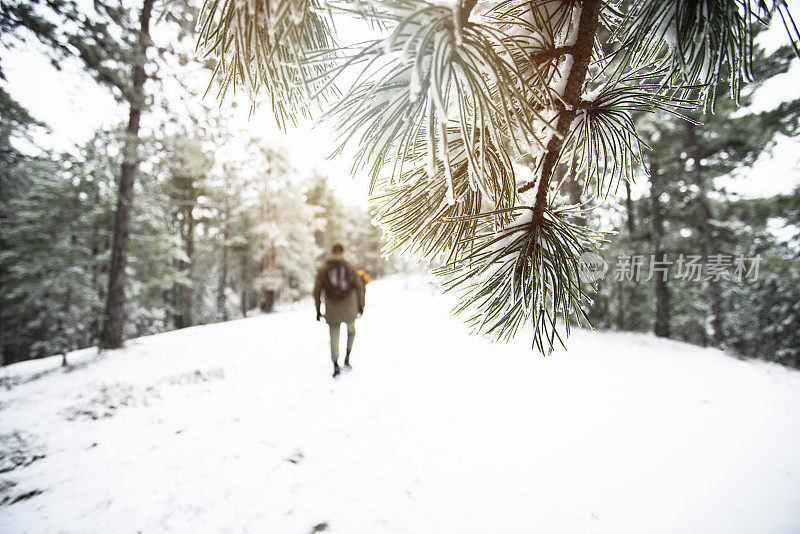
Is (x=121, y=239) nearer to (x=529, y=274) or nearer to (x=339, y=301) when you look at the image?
(x=339, y=301)

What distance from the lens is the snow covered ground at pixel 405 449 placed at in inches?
89.6

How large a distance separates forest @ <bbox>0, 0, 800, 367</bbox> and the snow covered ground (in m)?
1.96

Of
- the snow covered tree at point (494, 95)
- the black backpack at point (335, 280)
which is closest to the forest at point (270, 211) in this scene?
the snow covered tree at point (494, 95)

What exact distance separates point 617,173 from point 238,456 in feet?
12.3

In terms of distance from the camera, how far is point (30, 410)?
14.6ft

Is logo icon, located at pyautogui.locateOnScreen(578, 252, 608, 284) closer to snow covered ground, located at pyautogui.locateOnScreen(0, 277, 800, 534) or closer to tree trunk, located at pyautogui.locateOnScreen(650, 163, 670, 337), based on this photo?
snow covered ground, located at pyautogui.locateOnScreen(0, 277, 800, 534)

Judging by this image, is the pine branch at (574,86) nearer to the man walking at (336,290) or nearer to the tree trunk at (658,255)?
the man walking at (336,290)

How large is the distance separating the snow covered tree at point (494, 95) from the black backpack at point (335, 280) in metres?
3.62

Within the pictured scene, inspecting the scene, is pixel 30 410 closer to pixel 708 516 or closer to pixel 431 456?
pixel 431 456

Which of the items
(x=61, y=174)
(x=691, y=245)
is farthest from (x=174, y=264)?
(x=691, y=245)

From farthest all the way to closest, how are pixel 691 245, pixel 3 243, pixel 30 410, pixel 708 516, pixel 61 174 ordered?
1. pixel 3 243
2. pixel 61 174
3. pixel 691 245
4. pixel 30 410
5. pixel 708 516

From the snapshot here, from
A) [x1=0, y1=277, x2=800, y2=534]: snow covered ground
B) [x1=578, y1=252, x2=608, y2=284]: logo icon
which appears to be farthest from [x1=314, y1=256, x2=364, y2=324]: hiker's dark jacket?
[x1=578, y1=252, x2=608, y2=284]: logo icon

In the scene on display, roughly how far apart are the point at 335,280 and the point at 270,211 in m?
14.1

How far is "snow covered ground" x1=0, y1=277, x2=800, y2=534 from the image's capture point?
228 centimetres
